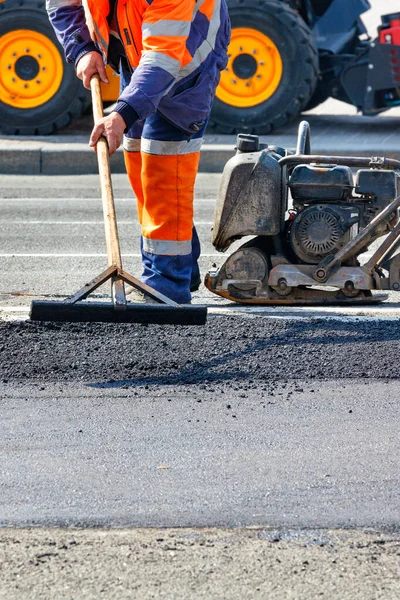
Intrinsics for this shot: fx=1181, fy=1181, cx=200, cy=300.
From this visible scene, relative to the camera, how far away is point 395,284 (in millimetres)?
5371

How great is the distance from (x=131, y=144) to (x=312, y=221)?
3.13 feet

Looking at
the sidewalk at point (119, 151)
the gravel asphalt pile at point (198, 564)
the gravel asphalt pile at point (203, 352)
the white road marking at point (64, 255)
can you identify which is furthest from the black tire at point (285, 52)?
the gravel asphalt pile at point (198, 564)

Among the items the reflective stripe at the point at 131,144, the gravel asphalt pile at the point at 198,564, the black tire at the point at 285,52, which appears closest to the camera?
the gravel asphalt pile at the point at 198,564

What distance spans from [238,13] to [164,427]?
24.2ft

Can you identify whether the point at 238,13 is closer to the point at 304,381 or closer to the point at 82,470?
the point at 304,381

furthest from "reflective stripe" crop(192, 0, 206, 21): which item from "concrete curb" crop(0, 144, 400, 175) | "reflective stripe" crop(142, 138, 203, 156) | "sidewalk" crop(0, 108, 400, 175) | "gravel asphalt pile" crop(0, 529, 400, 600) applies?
"concrete curb" crop(0, 144, 400, 175)

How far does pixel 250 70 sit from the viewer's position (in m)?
10.9

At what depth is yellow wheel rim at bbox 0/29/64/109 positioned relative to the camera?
10.9m

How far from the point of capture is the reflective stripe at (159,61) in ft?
15.4

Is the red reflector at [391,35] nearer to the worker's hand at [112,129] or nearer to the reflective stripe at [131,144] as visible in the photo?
the reflective stripe at [131,144]

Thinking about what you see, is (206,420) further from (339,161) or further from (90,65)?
(90,65)

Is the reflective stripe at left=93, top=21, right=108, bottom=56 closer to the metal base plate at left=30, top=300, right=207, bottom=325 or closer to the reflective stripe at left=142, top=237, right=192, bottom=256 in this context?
the reflective stripe at left=142, top=237, right=192, bottom=256

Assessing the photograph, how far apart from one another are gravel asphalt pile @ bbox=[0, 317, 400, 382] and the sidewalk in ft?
17.5

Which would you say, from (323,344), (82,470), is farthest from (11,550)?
(323,344)
